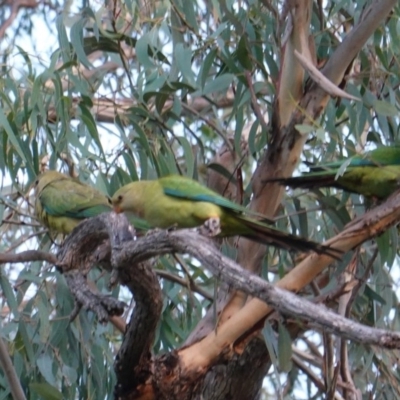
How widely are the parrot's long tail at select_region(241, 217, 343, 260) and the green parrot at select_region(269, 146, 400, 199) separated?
21 cm

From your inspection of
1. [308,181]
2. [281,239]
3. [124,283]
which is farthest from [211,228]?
[308,181]

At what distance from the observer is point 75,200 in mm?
3061

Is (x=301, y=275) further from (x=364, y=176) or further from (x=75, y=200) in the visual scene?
(x=75, y=200)

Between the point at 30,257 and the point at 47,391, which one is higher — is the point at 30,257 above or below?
above

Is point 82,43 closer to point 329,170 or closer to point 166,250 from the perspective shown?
point 329,170

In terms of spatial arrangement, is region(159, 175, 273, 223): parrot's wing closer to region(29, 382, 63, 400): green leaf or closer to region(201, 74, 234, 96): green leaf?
region(201, 74, 234, 96): green leaf

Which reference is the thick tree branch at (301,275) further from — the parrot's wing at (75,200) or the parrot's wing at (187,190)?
the parrot's wing at (75,200)

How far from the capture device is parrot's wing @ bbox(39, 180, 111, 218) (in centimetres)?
305

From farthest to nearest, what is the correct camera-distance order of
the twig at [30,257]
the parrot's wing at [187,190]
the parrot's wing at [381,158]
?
the parrot's wing at [381,158]
the parrot's wing at [187,190]
the twig at [30,257]

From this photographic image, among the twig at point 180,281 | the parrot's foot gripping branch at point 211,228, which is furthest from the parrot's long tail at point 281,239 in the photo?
the twig at point 180,281

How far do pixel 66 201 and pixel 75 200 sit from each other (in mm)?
31

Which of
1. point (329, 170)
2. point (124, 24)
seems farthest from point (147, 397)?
point (124, 24)

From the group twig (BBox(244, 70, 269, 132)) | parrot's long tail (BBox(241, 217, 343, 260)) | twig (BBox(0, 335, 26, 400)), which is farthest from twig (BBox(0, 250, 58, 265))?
twig (BBox(244, 70, 269, 132))

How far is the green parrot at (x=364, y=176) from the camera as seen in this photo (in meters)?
2.46
